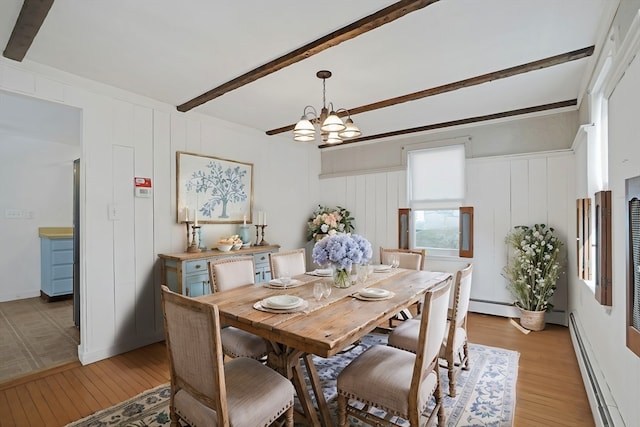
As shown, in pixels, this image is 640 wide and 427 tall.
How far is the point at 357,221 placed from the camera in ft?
17.1

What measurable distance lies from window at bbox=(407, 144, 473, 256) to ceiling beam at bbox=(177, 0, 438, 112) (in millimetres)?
2764

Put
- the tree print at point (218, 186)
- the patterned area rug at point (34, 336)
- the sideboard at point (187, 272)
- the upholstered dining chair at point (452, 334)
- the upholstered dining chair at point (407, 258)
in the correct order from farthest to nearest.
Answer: the tree print at point (218, 186), the upholstered dining chair at point (407, 258), the sideboard at point (187, 272), the patterned area rug at point (34, 336), the upholstered dining chair at point (452, 334)

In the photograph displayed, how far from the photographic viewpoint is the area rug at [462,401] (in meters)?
2.03

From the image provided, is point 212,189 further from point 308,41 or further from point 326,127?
point 308,41

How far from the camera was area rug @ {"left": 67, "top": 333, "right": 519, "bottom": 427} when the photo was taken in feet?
6.64

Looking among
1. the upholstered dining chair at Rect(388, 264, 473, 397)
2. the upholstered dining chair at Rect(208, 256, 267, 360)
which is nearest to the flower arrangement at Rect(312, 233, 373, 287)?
the upholstered dining chair at Rect(388, 264, 473, 397)

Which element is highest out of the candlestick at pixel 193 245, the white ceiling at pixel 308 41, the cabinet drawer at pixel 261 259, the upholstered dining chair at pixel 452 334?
the white ceiling at pixel 308 41

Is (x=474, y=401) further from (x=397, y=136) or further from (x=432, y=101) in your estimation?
(x=397, y=136)

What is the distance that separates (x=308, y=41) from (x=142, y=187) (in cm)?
226

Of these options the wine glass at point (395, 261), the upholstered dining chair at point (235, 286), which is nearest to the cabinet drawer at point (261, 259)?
the upholstered dining chair at point (235, 286)

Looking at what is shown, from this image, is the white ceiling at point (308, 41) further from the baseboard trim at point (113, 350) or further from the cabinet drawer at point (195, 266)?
the baseboard trim at point (113, 350)

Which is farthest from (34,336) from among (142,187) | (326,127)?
(326,127)

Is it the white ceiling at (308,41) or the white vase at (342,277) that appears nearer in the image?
the white ceiling at (308,41)

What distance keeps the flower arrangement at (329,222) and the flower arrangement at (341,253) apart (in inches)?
93.0
